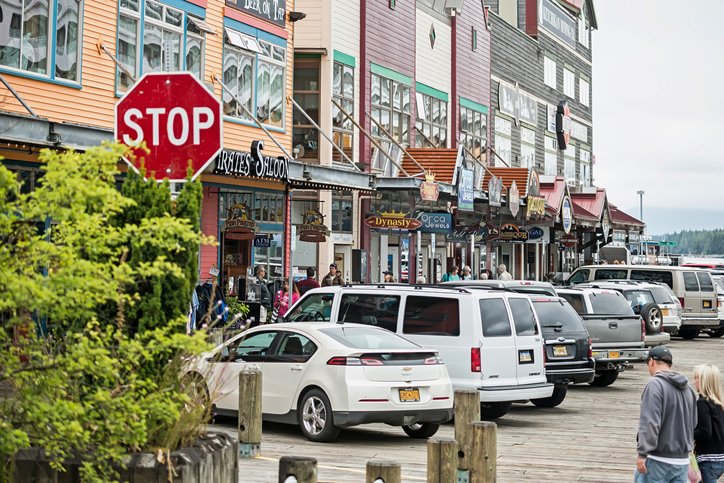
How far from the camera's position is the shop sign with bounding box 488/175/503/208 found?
3209cm

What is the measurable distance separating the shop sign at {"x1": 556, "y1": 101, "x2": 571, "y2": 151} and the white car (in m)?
41.4

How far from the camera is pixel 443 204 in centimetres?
3547

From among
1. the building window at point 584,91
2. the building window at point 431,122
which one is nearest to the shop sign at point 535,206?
the building window at point 431,122

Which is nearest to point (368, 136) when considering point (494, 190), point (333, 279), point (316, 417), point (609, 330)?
point (333, 279)

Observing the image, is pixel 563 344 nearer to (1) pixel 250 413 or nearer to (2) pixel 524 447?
(2) pixel 524 447

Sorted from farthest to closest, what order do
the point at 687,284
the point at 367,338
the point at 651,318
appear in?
the point at 687,284 < the point at 651,318 < the point at 367,338

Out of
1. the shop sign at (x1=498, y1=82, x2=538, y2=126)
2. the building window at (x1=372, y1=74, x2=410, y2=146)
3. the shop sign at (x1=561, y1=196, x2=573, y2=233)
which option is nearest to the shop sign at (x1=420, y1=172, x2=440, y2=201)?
the building window at (x1=372, y1=74, x2=410, y2=146)

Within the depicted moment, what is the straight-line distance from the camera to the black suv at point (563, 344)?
1487 centimetres

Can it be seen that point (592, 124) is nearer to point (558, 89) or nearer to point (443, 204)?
point (558, 89)

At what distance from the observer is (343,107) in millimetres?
28719

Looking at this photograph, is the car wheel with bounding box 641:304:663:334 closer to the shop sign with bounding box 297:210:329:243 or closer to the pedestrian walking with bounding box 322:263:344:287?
the pedestrian walking with bounding box 322:263:344:287

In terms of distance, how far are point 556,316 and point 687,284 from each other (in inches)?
642

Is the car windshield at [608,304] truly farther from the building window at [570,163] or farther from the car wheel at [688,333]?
the building window at [570,163]

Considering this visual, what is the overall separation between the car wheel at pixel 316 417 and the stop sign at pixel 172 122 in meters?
4.50
